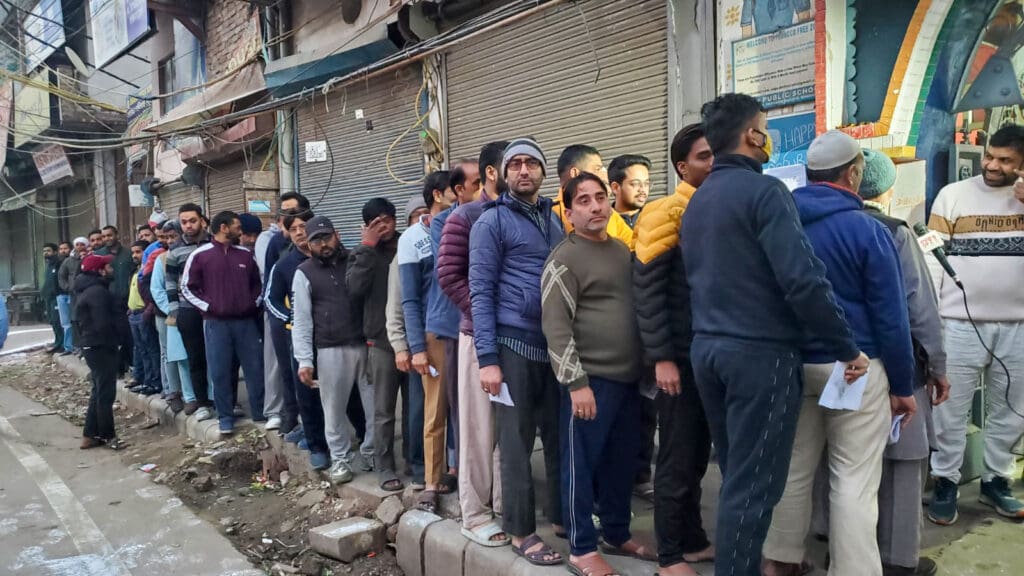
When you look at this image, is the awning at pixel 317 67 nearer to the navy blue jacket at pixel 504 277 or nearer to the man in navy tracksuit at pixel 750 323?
the navy blue jacket at pixel 504 277

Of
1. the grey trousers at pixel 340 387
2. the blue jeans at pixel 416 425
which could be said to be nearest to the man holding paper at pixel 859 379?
the blue jeans at pixel 416 425

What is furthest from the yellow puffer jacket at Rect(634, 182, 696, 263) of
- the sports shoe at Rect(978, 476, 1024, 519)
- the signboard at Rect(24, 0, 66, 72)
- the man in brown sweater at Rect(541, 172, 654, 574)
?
the signboard at Rect(24, 0, 66, 72)

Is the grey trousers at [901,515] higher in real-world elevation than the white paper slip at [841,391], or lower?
lower

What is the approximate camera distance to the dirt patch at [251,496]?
4.34 meters

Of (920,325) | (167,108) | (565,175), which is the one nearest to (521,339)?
(565,175)

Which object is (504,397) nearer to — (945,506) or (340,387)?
(340,387)

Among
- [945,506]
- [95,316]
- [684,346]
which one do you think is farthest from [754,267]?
[95,316]

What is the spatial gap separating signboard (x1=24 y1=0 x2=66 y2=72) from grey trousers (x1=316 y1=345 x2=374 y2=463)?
59.7 ft

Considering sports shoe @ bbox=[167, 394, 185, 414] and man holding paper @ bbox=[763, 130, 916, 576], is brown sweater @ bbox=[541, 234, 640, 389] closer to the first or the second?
man holding paper @ bbox=[763, 130, 916, 576]

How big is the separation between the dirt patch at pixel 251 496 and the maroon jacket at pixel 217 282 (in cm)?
116

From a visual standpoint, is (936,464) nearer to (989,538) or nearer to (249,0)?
(989,538)

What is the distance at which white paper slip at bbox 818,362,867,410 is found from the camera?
2533 millimetres

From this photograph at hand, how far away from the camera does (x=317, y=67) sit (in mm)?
9547

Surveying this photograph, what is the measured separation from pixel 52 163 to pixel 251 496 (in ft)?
66.0
